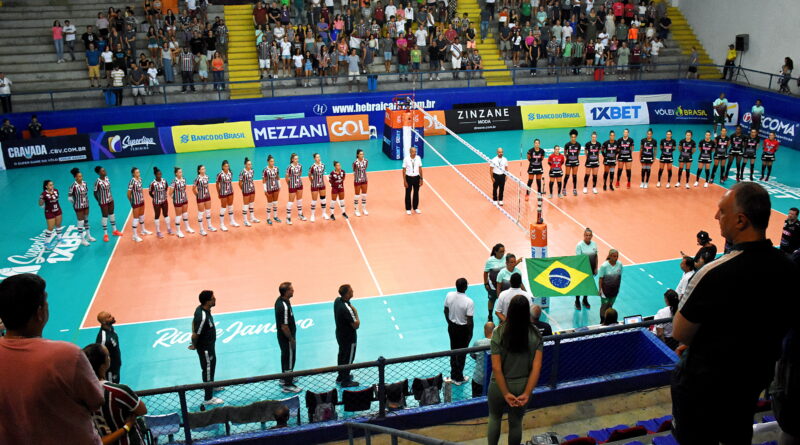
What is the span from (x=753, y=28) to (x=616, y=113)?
8270 mm

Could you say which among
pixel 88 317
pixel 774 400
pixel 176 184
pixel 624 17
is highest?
pixel 624 17

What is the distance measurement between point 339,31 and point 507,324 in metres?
26.5

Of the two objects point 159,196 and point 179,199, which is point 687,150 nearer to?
point 179,199

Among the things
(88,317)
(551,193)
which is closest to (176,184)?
(88,317)

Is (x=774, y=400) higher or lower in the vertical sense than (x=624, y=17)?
lower

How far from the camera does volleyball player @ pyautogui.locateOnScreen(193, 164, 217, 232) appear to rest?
16.2 meters

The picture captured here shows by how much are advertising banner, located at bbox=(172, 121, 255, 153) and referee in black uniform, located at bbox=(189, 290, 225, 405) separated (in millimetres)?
16847

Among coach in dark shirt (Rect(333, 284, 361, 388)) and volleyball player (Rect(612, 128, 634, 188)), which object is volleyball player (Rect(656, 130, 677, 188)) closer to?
volleyball player (Rect(612, 128, 634, 188))

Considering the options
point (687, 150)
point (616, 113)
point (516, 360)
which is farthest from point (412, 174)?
point (616, 113)

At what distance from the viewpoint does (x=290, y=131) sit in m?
26.0

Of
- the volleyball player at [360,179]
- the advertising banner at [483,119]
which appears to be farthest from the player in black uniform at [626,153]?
the advertising banner at [483,119]

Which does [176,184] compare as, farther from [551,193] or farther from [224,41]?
[224,41]

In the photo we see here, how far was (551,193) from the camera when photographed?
63.3 ft

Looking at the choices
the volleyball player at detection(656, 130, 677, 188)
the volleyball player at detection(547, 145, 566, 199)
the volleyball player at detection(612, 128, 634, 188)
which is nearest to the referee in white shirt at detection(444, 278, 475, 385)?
the volleyball player at detection(547, 145, 566, 199)
